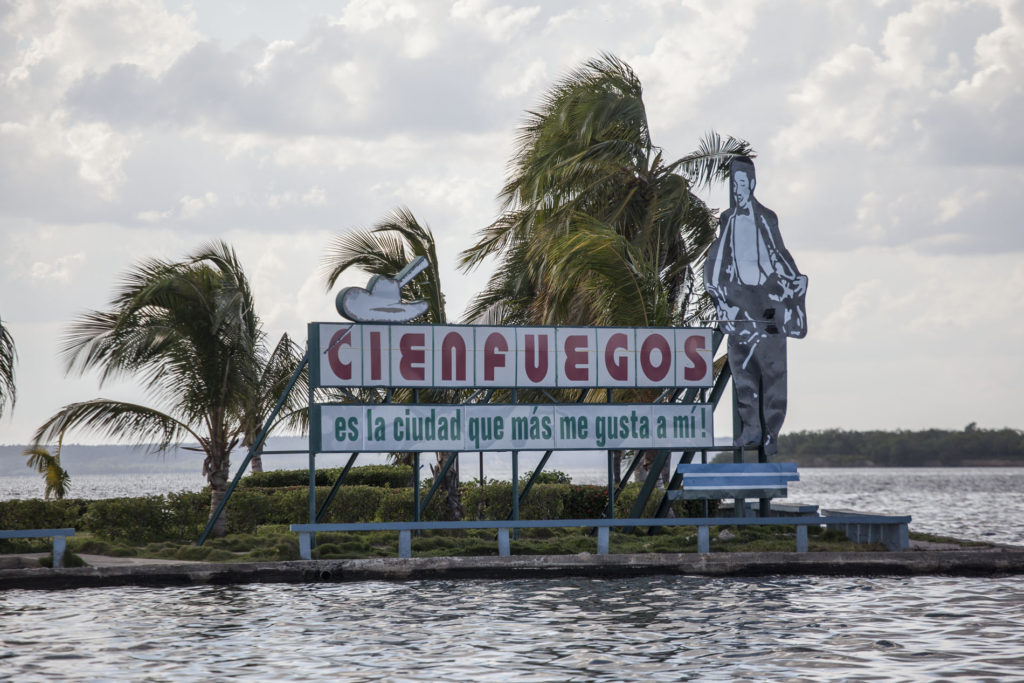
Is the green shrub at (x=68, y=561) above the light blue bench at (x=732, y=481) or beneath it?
beneath

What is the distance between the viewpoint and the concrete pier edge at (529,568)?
1911cm

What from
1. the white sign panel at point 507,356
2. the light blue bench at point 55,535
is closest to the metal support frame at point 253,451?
the white sign panel at point 507,356

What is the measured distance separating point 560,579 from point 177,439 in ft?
28.7

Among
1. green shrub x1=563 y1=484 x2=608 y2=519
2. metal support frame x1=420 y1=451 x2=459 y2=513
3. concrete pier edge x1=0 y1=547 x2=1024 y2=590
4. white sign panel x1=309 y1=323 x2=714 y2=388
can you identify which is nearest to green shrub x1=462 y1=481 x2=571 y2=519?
green shrub x1=563 y1=484 x2=608 y2=519

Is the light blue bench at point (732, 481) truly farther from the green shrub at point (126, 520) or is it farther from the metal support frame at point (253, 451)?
the green shrub at point (126, 520)

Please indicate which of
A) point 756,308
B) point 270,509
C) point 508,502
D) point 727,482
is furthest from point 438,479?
point 756,308

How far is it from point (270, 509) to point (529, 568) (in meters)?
8.77

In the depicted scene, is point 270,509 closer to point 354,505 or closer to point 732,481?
point 354,505

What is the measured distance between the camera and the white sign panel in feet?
70.5

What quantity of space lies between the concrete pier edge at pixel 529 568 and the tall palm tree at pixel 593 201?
8.66 m

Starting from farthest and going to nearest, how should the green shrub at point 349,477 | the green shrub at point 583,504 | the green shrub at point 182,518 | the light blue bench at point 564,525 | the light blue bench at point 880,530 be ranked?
the green shrub at point 349,477, the green shrub at point 583,504, the green shrub at point 182,518, the light blue bench at point 880,530, the light blue bench at point 564,525

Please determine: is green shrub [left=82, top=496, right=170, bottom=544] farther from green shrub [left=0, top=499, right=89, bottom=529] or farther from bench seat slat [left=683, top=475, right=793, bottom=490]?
bench seat slat [left=683, top=475, right=793, bottom=490]

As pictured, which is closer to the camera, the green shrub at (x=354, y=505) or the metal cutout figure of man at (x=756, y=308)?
the metal cutout figure of man at (x=756, y=308)

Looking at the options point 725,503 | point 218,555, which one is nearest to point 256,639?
point 218,555
